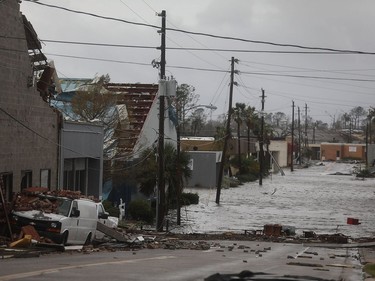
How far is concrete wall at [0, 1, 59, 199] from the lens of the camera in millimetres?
27469

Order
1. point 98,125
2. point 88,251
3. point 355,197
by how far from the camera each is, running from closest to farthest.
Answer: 1. point 88,251
2. point 98,125
3. point 355,197

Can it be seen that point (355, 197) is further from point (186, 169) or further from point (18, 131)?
point (18, 131)

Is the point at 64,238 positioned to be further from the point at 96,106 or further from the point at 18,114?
the point at 96,106

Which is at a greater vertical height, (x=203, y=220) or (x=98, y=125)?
(x=98, y=125)

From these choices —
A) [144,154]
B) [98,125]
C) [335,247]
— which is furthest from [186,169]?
[335,247]

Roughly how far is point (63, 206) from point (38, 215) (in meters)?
1.04

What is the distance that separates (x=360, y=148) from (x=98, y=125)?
524 feet

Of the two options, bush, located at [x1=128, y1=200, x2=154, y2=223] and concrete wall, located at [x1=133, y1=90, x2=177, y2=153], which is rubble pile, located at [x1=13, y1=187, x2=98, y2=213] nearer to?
bush, located at [x1=128, y1=200, x2=154, y2=223]

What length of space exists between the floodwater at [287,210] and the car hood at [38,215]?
1956 centimetres

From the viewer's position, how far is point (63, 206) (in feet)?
73.7

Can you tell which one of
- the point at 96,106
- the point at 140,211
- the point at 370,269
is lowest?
the point at 140,211

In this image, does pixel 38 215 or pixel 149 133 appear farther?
pixel 149 133

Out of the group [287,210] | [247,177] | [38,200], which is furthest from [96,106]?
[247,177]

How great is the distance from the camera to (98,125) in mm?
38906
